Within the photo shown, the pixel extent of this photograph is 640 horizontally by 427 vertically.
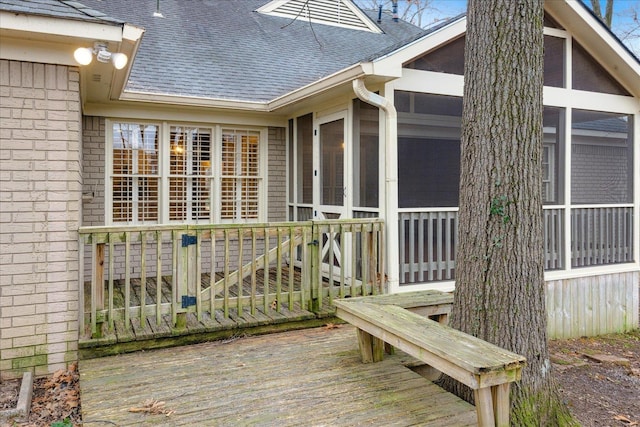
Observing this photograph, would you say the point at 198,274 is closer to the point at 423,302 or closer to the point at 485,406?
the point at 423,302

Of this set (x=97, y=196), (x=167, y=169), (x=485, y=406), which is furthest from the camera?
(x=167, y=169)

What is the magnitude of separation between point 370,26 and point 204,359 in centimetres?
1022

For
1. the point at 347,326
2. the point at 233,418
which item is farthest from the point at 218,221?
the point at 233,418

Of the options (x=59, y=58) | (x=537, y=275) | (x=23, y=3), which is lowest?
(x=537, y=275)

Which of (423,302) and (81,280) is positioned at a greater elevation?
(81,280)

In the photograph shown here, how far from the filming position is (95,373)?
3756 millimetres

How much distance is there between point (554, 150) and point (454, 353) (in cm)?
491

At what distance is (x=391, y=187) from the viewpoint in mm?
5453

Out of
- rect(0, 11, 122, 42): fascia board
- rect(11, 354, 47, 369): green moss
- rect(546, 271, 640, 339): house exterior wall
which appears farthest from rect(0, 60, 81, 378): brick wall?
rect(546, 271, 640, 339): house exterior wall

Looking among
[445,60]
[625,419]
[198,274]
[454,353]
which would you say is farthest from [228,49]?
[625,419]

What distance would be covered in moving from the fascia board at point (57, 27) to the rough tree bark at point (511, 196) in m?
2.91

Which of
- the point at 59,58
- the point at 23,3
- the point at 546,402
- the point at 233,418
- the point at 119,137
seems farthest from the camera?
the point at 119,137

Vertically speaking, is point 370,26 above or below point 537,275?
above

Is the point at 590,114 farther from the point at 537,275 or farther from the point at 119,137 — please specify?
the point at 119,137
